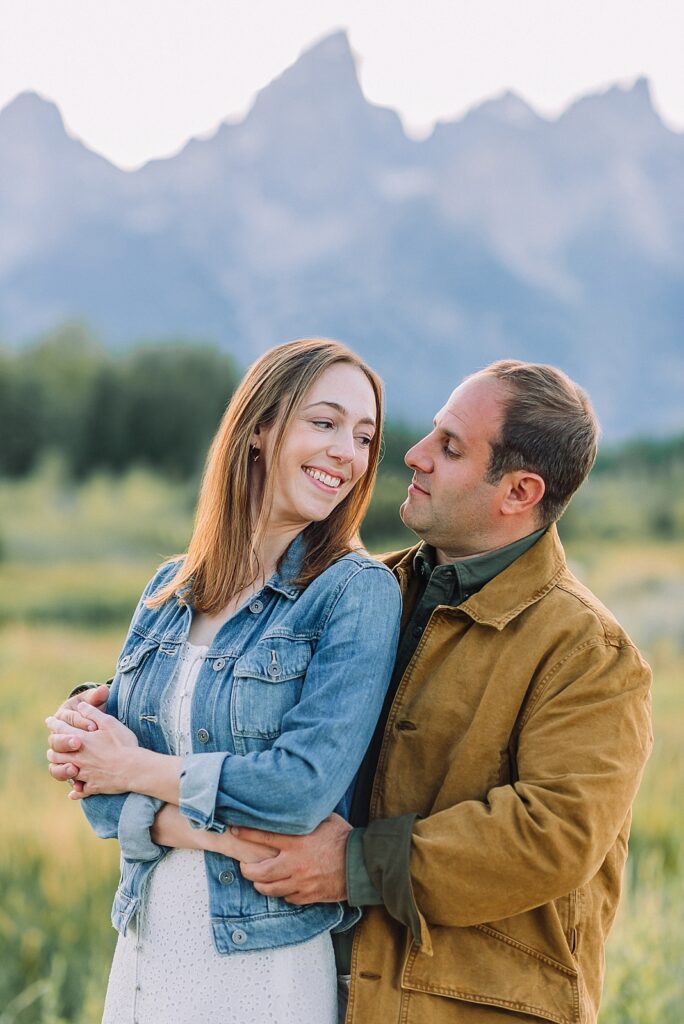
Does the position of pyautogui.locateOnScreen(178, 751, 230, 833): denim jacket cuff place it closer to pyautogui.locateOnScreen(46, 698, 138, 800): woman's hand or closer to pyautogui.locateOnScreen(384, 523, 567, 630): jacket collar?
pyautogui.locateOnScreen(46, 698, 138, 800): woman's hand

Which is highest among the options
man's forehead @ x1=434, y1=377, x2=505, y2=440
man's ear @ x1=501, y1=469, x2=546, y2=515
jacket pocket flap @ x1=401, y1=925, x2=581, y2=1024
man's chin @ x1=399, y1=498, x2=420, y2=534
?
man's forehead @ x1=434, y1=377, x2=505, y2=440

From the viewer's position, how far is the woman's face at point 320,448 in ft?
7.16

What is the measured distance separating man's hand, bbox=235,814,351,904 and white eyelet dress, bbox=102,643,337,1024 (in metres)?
0.11

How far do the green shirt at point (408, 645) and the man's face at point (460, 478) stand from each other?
7cm

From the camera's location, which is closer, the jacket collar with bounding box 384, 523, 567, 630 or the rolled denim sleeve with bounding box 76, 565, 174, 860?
the rolled denim sleeve with bounding box 76, 565, 174, 860

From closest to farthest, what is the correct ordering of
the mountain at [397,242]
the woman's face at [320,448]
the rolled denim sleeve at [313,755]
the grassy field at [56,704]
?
the rolled denim sleeve at [313,755], the woman's face at [320,448], the grassy field at [56,704], the mountain at [397,242]

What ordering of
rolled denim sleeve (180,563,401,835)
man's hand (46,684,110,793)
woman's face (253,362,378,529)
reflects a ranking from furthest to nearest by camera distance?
woman's face (253,362,378,529) → man's hand (46,684,110,793) → rolled denim sleeve (180,563,401,835)

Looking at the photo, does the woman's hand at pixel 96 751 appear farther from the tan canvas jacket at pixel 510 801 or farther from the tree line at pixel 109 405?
the tree line at pixel 109 405

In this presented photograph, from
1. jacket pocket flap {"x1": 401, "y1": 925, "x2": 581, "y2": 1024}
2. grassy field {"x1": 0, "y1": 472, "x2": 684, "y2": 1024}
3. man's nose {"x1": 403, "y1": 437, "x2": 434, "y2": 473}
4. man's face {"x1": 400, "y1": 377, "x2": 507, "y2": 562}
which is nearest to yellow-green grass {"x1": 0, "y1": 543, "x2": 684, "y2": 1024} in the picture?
grassy field {"x1": 0, "y1": 472, "x2": 684, "y2": 1024}

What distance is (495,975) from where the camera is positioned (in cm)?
203

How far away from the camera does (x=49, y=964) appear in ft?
16.1

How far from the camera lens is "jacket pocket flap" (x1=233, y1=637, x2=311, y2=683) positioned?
1992 millimetres

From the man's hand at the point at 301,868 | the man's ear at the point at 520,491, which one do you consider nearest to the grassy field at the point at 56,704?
the man's hand at the point at 301,868

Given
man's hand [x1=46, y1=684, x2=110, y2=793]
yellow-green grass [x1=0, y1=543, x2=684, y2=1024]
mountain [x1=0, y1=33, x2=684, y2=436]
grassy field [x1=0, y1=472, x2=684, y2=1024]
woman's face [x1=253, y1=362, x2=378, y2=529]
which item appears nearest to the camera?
man's hand [x1=46, y1=684, x2=110, y2=793]
